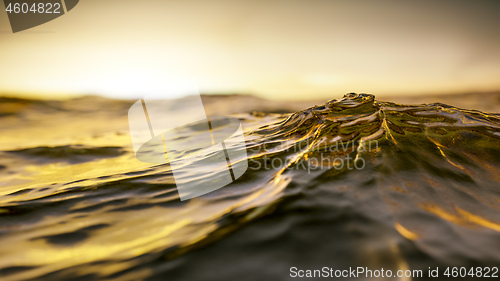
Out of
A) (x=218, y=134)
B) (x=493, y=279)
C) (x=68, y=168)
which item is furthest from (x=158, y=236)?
(x=218, y=134)

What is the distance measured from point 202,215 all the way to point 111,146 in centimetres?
346

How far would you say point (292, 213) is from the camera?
4.45 ft

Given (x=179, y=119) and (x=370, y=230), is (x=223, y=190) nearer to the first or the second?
(x=370, y=230)

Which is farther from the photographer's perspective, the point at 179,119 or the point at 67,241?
the point at 179,119

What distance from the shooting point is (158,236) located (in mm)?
1324

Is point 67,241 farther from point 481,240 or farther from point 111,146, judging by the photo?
point 111,146

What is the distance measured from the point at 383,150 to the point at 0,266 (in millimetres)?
2459

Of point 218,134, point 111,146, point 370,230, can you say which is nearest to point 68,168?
point 111,146

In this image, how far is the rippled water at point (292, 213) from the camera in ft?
3.51

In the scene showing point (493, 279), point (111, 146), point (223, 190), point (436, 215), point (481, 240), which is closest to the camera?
point (493, 279)

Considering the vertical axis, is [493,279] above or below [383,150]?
below

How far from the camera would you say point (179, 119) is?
5.71 metres

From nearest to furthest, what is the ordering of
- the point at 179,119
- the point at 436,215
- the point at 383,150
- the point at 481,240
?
A: the point at 481,240 → the point at 436,215 → the point at 383,150 → the point at 179,119

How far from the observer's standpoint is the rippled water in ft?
3.51
